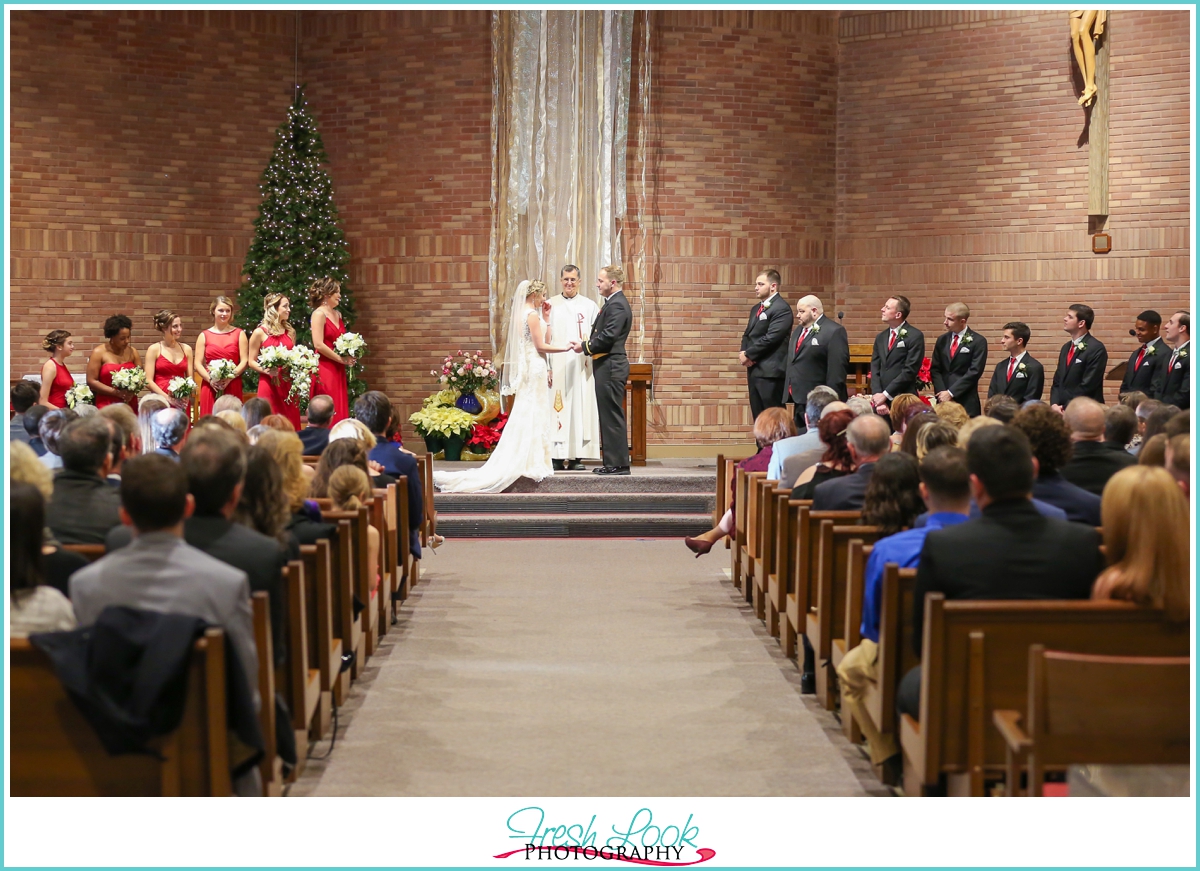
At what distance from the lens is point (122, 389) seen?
30.6 feet

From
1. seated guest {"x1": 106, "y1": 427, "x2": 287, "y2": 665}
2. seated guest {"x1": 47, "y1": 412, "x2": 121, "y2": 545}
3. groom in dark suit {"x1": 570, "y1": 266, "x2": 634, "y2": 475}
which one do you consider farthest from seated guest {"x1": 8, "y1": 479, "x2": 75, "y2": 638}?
groom in dark suit {"x1": 570, "y1": 266, "x2": 634, "y2": 475}

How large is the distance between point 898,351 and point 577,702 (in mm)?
6338

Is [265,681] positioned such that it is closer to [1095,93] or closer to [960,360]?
[960,360]

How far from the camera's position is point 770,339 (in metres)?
10.1

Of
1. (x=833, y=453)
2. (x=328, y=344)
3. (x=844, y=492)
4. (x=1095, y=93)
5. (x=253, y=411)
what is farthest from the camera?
(x=1095, y=93)

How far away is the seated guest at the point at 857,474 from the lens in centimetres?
495

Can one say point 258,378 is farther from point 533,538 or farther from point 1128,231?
point 1128,231

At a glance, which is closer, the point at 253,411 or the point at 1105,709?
the point at 1105,709

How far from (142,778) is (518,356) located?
7557mm

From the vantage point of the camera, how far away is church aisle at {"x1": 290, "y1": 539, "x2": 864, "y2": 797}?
3952mm

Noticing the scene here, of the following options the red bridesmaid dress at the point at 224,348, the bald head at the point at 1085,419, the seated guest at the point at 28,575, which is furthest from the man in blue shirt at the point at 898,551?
the red bridesmaid dress at the point at 224,348

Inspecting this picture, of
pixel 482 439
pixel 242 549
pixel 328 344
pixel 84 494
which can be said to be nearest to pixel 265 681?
pixel 242 549

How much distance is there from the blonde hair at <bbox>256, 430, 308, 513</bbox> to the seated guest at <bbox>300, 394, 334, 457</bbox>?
2.19 metres

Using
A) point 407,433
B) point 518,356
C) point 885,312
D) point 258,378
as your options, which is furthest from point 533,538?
point 407,433
